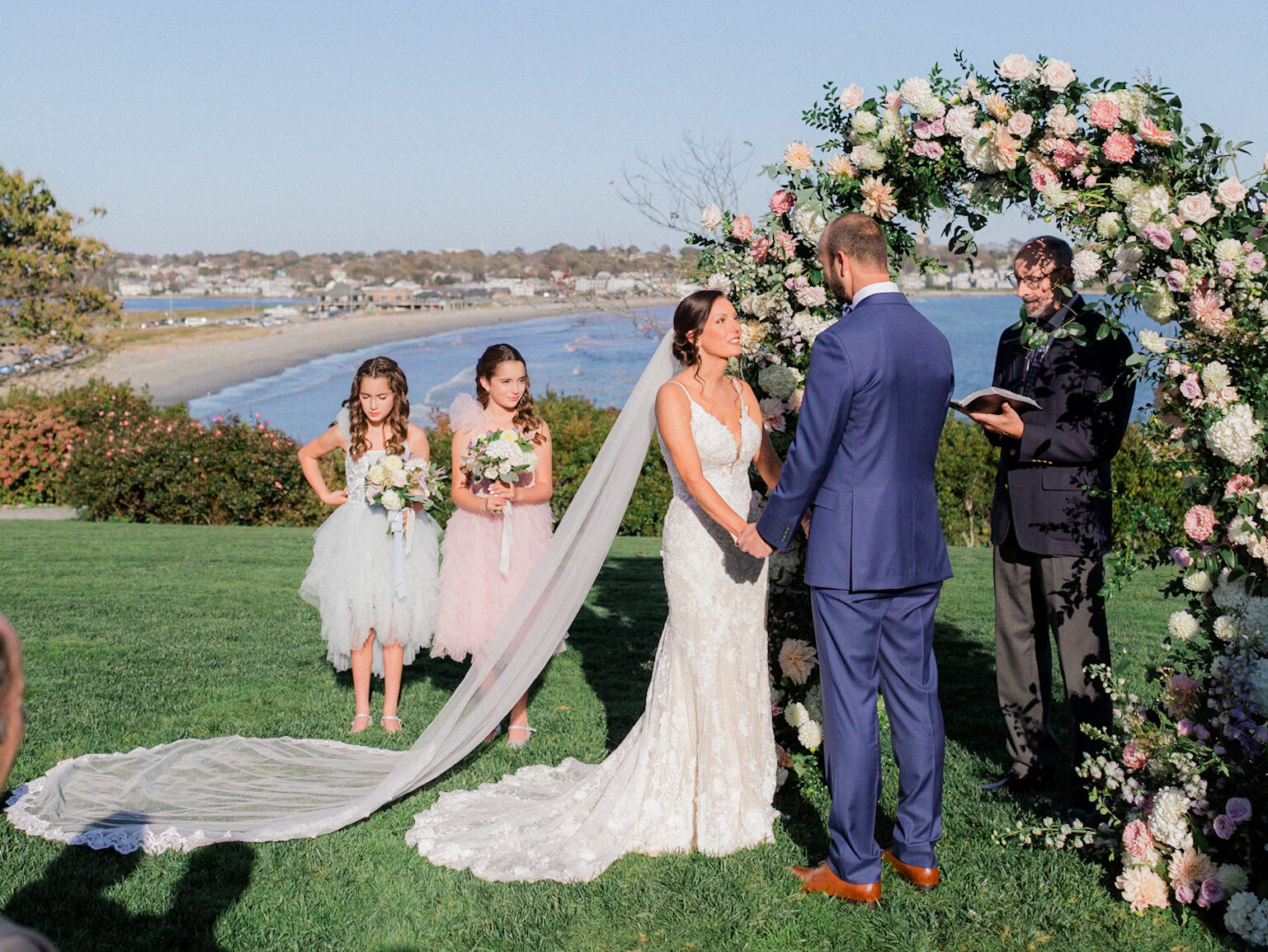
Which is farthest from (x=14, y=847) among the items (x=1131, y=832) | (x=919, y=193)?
(x=919, y=193)

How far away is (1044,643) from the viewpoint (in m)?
5.50

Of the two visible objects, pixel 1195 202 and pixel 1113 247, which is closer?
pixel 1195 202

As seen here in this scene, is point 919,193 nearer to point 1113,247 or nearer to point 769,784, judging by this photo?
point 1113,247

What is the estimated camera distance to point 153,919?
434cm

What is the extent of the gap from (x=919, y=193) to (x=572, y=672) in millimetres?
4357

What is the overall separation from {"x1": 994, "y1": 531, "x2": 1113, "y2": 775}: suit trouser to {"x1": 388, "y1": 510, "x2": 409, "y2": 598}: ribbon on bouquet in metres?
3.28

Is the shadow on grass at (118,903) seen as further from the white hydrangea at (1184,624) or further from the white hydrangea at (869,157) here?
the white hydrangea at (869,157)

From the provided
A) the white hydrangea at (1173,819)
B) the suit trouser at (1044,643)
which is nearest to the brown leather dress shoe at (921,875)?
the white hydrangea at (1173,819)

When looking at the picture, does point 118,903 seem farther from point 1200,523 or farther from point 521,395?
point 1200,523

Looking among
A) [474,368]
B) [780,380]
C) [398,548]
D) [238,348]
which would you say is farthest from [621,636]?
[238,348]

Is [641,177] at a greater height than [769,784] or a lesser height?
greater

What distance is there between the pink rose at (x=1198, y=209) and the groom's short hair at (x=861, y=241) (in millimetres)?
1050

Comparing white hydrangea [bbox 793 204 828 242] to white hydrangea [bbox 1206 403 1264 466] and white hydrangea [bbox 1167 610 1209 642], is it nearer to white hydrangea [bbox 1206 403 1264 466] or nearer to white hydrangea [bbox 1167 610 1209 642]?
white hydrangea [bbox 1206 403 1264 466]

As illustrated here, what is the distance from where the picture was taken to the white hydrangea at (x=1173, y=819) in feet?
13.6
